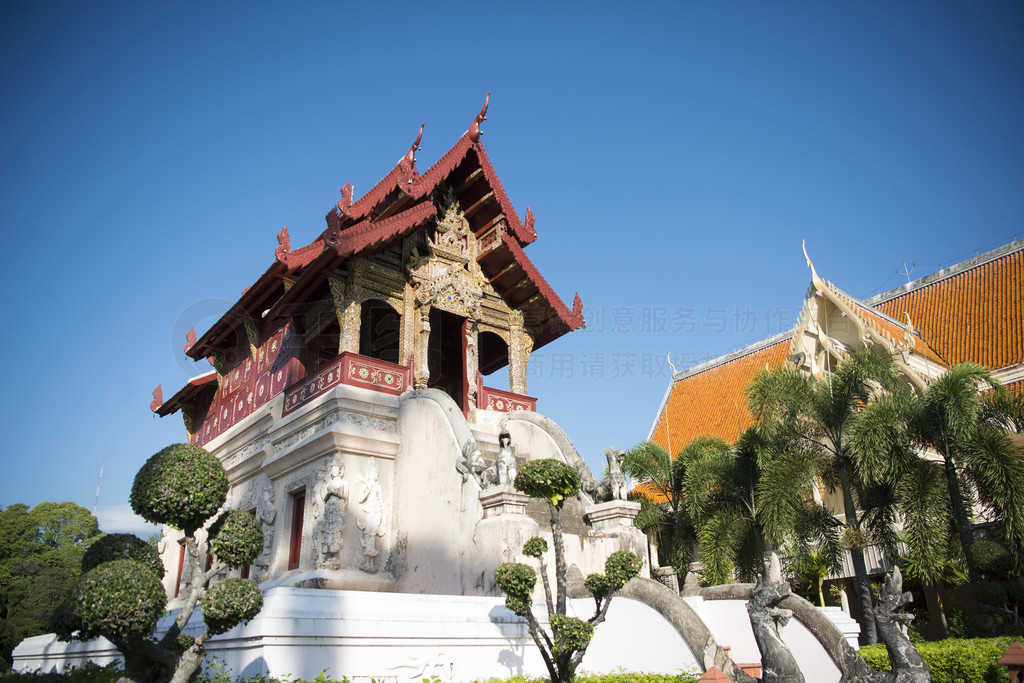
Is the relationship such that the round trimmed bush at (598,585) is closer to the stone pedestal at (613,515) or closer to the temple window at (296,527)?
the stone pedestal at (613,515)

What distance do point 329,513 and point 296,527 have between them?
1519mm

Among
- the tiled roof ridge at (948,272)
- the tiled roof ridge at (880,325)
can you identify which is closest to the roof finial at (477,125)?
the tiled roof ridge at (880,325)

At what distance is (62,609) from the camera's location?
15.3ft

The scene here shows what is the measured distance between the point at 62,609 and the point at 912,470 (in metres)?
11.9

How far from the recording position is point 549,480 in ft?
20.0

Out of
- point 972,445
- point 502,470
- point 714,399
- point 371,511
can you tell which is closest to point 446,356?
point 371,511

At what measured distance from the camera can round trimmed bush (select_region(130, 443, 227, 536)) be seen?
4770 millimetres

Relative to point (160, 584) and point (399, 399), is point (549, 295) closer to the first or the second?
point (399, 399)

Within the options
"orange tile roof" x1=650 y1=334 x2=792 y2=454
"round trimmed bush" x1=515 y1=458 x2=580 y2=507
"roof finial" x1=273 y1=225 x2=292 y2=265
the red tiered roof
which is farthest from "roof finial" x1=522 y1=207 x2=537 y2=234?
"orange tile roof" x1=650 y1=334 x2=792 y2=454

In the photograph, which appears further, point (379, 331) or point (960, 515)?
point (379, 331)

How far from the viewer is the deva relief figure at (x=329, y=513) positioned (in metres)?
10.0

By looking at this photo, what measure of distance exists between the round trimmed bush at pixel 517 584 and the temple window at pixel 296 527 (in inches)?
245

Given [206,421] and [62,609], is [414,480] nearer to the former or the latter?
[62,609]

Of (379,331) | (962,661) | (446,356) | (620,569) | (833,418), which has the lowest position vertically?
(962,661)
